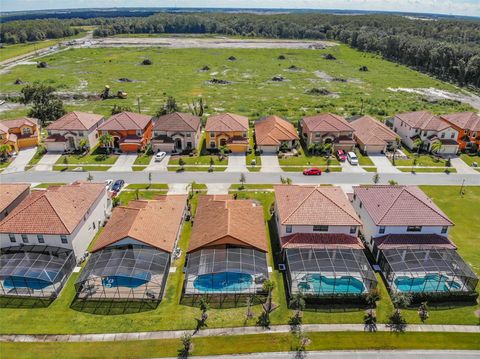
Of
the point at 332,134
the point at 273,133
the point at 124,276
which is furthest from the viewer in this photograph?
the point at 273,133

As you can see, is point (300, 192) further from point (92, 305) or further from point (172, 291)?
point (92, 305)

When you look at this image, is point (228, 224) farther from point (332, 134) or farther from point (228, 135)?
point (332, 134)

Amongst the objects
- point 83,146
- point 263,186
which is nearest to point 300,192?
point 263,186

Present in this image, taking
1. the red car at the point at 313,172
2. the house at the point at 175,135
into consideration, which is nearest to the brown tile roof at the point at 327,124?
the red car at the point at 313,172

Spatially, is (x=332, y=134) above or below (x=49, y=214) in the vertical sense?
below

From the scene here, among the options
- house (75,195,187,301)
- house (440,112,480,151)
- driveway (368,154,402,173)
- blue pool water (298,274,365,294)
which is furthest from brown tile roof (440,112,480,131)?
house (75,195,187,301)

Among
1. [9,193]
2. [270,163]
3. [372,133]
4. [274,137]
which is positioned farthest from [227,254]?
[372,133]
